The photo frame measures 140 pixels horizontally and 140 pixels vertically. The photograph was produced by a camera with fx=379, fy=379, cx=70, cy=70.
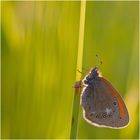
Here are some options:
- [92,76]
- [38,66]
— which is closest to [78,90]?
[38,66]

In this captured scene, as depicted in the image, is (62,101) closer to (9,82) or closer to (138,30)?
(9,82)

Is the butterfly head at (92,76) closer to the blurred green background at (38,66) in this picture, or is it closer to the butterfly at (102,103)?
the butterfly at (102,103)

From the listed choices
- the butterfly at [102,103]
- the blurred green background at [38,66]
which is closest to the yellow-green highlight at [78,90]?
the blurred green background at [38,66]

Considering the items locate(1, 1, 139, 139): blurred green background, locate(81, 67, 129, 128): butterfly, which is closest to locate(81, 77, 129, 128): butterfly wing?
locate(81, 67, 129, 128): butterfly

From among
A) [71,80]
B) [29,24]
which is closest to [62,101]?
[71,80]

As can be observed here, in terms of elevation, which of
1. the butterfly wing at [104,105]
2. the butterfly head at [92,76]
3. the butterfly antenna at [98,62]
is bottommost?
the butterfly wing at [104,105]

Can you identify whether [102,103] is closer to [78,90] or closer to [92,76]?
[92,76]

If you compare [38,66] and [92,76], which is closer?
[38,66]

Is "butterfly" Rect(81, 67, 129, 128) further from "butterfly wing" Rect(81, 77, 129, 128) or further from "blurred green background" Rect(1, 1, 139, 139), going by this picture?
"blurred green background" Rect(1, 1, 139, 139)

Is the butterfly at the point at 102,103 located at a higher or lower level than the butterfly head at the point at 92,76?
lower
